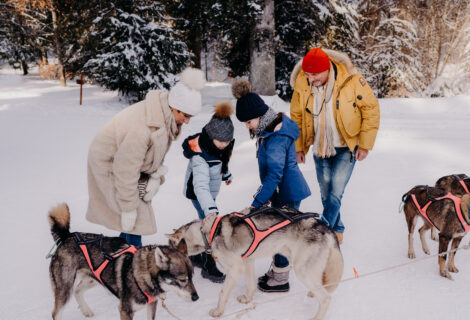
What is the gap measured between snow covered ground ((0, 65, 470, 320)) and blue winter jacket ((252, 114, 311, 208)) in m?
0.93

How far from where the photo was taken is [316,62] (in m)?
3.42

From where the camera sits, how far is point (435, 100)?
1087 cm

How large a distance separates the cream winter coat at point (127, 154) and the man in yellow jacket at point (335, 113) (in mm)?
1640

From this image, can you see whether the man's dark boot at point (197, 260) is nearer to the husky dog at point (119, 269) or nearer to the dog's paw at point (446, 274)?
the husky dog at point (119, 269)

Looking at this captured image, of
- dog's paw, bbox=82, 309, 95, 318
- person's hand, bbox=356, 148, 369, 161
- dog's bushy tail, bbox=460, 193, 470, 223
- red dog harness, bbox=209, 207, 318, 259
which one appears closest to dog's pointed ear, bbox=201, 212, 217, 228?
red dog harness, bbox=209, 207, 318, 259

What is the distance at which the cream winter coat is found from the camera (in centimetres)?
275

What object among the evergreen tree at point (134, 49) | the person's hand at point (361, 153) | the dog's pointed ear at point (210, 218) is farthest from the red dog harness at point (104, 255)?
the evergreen tree at point (134, 49)

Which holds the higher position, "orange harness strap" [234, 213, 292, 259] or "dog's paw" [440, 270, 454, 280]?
"orange harness strap" [234, 213, 292, 259]

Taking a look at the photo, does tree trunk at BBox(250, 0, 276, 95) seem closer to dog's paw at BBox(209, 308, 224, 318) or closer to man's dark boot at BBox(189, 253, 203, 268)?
man's dark boot at BBox(189, 253, 203, 268)

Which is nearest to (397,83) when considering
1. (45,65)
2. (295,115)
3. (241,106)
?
(295,115)

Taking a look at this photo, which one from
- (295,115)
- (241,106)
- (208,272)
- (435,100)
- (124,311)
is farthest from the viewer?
A: (435,100)

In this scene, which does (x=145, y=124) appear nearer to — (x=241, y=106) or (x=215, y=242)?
(x=241, y=106)

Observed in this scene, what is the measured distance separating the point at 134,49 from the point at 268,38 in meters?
5.47

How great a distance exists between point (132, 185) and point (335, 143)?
7.44 ft
